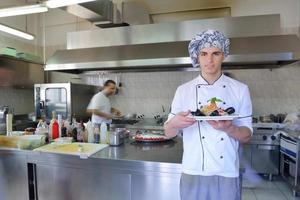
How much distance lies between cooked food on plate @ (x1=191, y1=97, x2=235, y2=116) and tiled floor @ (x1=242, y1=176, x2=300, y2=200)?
2.38 metres

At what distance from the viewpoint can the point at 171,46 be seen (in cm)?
315

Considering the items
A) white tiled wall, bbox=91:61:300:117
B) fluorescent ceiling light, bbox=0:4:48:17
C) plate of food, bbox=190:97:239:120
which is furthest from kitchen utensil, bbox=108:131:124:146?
white tiled wall, bbox=91:61:300:117

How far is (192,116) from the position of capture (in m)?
1.18

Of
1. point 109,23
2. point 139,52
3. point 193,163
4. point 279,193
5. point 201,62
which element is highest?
point 109,23

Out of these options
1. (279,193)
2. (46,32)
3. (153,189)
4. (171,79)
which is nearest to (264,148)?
(279,193)

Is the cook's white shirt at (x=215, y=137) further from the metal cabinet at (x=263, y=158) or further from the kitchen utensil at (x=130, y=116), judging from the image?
the kitchen utensil at (x=130, y=116)

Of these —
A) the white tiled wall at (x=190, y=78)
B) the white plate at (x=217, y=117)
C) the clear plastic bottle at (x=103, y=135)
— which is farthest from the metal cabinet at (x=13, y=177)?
the white tiled wall at (x=190, y=78)

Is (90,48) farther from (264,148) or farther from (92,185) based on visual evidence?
(264,148)

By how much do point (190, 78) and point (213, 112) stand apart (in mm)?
3382

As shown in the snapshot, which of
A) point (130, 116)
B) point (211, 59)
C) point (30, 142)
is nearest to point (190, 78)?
point (130, 116)

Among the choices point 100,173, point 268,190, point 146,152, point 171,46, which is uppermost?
point 171,46

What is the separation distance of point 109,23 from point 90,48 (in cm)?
53

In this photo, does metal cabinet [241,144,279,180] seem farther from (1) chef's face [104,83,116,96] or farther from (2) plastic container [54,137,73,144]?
(2) plastic container [54,137,73,144]

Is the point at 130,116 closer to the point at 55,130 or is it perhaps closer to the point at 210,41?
the point at 55,130
